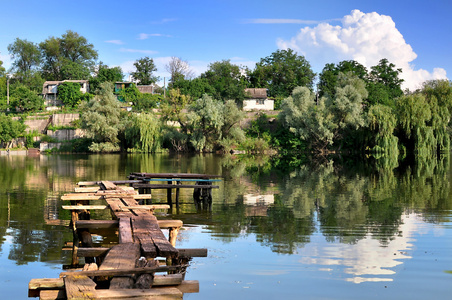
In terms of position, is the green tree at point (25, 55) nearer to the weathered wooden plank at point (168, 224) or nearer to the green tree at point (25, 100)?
the green tree at point (25, 100)

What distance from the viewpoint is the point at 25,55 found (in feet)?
328

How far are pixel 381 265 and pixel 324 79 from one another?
7047cm

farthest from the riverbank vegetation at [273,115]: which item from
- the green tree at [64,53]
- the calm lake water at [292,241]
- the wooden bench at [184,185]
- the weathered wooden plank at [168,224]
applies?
the weathered wooden plank at [168,224]

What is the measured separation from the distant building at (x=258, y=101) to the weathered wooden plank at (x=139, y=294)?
70.2m

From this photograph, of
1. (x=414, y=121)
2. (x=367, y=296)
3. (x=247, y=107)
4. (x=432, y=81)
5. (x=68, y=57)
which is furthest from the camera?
(x=68, y=57)

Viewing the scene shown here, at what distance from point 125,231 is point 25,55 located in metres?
103

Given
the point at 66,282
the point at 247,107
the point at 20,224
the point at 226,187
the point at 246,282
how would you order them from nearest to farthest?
the point at 66,282 → the point at 246,282 → the point at 20,224 → the point at 226,187 → the point at 247,107

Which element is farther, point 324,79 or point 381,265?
point 324,79

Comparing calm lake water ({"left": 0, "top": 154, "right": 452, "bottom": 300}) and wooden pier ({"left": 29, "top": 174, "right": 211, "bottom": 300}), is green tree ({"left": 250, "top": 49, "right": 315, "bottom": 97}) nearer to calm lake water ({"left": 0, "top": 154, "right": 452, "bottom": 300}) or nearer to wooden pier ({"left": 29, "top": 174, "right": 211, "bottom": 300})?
calm lake water ({"left": 0, "top": 154, "right": 452, "bottom": 300})

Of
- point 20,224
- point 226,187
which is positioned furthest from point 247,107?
point 20,224

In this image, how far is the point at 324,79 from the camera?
252ft

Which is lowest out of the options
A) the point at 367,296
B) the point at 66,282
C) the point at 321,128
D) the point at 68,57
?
the point at 367,296

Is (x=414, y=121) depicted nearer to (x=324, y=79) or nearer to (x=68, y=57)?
(x=324, y=79)

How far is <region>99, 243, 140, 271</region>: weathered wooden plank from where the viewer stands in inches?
→ 226
